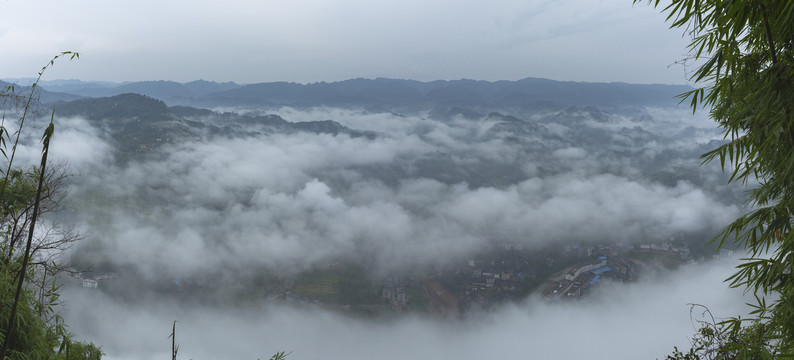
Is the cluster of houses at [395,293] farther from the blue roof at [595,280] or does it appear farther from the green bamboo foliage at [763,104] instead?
the green bamboo foliage at [763,104]

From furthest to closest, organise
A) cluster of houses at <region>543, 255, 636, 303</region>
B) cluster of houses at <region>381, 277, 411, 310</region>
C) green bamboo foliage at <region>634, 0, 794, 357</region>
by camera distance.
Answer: cluster of houses at <region>543, 255, 636, 303</region> < cluster of houses at <region>381, 277, 411, 310</region> < green bamboo foliage at <region>634, 0, 794, 357</region>

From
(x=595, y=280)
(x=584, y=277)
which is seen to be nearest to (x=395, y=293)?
(x=584, y=277)

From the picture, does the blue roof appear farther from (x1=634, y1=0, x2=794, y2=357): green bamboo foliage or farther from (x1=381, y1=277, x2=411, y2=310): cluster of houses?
(x1=634, y1=0, x2=794, y2=357): green bamboo foliage

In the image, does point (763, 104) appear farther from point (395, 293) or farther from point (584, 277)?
point (584, 277)

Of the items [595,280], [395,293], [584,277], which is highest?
[584,277]

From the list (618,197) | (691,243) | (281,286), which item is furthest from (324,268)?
(618,197)

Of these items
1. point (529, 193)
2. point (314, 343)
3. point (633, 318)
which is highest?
point (529, 193)

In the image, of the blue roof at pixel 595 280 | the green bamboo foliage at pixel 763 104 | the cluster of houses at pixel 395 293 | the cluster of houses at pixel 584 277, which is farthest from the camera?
the blue roof at pixel 595 280

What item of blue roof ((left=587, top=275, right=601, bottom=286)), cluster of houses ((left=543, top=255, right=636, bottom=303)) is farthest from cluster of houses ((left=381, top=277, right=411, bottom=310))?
blue roof ((left=587, top=275, right=601, bottom=286))

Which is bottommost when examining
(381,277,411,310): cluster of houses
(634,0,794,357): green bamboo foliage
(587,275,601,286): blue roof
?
(381,277,411,310): cluster of houses

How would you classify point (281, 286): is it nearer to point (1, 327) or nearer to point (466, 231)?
point (466, 231)

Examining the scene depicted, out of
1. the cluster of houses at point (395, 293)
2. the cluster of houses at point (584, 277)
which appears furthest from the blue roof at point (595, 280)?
the cluster of houses at point (395, 293)
